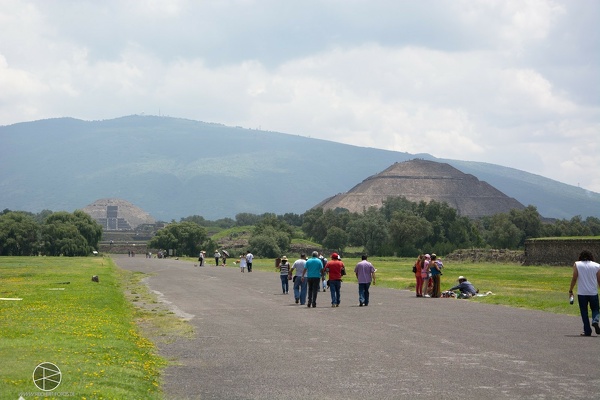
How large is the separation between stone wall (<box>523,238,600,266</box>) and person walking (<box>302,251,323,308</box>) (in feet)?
173

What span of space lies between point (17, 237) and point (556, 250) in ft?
251

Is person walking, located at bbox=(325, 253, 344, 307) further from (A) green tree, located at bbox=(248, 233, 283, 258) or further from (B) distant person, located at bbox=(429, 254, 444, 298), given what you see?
(A) green tree, located at bbox=(248, 233, 283, 258)

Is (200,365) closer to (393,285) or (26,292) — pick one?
(26,292)

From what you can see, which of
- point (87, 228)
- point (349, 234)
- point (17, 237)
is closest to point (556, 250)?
point (349, 234)

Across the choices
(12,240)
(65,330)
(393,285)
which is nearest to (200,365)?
(65,330)

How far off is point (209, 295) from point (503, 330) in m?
18.9

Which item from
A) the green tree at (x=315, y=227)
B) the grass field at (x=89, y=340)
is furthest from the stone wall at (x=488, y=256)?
the grass field at (x=89, y=340)

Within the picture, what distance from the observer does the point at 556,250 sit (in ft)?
294

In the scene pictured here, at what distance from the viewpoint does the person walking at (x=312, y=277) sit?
1284 inches

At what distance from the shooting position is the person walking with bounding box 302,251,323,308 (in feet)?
107

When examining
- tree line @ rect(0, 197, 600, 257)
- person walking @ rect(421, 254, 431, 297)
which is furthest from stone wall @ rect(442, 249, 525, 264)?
person walking @ rect(421, 254, 431, 297)

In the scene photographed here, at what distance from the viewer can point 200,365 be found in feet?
55.6

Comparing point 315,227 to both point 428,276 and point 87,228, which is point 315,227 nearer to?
point 87,228

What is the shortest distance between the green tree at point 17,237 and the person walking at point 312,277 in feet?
333
